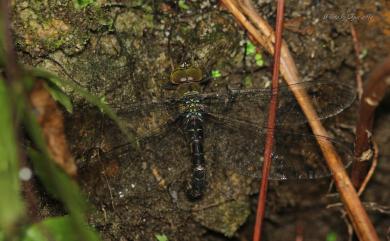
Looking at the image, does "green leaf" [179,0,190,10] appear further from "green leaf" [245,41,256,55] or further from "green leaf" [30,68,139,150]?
"green leaf" [30,68,139,150]

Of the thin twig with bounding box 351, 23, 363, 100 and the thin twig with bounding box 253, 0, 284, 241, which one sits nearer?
the thin twig with bounding box 253, 0, 284, 241

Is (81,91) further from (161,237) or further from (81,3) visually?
(161,237)

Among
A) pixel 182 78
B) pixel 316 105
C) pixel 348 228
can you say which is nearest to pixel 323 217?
pixel 348 228

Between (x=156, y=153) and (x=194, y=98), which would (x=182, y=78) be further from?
(x=156, y=153)

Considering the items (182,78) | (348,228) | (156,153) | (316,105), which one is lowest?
(348,228)

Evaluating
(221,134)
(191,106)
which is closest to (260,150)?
(221,134)

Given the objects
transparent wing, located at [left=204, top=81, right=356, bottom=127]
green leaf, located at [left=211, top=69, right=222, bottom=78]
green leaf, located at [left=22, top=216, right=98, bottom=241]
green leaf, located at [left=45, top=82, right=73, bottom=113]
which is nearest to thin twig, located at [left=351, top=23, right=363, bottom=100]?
transparent wing, located at [left=204, top=81, right=356, bottom=127]
